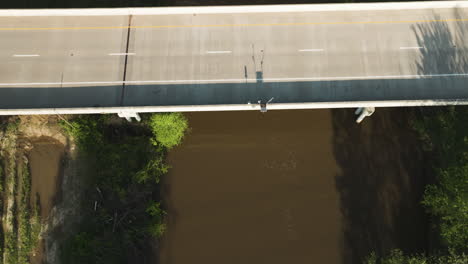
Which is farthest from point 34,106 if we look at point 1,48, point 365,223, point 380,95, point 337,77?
point 365,223

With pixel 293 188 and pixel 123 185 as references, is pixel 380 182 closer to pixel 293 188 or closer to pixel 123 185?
pixel 293 188

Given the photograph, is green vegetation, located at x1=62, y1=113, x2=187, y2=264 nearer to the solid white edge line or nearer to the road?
the road

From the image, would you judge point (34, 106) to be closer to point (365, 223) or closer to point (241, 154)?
point (241, 154)

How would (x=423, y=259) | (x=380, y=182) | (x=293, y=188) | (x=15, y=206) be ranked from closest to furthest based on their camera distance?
(x=423, y=259)
(x=15, y=206)
(x=293, y=188)
(x=380, y=182)

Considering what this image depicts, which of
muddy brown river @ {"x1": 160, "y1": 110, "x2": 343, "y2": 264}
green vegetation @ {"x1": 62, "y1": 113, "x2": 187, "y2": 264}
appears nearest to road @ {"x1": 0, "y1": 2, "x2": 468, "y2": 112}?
green vegetation @ {"x1": 62, "y1": 113, "x2": 187, "y2": 264}

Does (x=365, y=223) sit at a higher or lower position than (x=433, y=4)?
lower

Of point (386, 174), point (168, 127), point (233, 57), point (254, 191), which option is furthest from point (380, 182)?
point (168, 127)

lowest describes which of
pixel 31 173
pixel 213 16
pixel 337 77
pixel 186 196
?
pixel 186 196
